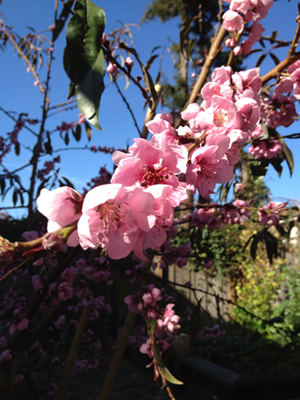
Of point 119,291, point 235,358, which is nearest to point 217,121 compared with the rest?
point 119,291

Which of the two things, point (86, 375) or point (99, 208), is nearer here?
point (99, 208)

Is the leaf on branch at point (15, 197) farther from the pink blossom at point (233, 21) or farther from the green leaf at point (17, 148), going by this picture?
the pink blossom at point (233, 21)

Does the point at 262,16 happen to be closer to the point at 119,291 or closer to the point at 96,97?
the point at 96,97

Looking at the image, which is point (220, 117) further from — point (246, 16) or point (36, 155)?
point (36, 155)

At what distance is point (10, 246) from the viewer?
34 centimetres

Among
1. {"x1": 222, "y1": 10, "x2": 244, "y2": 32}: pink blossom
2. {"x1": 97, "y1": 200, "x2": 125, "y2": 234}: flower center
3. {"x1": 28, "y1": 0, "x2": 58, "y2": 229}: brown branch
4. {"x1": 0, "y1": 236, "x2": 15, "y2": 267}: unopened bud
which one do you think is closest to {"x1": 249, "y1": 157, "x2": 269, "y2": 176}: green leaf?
{"x1": 222, "y1": 10, "x2": 244, "y2": 32}: pink blossom

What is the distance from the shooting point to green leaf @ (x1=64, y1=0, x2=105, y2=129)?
0.51 m

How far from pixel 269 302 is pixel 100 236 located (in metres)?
4.63

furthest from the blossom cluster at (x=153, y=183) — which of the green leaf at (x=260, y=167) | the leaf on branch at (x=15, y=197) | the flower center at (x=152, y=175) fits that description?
the leaf on branch at (x=15, y=197)

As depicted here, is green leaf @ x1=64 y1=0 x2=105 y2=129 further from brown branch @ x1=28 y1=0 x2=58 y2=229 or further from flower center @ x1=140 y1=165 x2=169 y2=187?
brown branch @ x1=28 y1=0 x2=58 y2=229

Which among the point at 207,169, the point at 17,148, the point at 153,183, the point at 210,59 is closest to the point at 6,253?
the point at 153,183

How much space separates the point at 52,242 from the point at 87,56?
1.31 ft

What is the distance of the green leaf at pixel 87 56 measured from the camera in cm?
51

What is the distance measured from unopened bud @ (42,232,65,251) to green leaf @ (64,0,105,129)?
8.8 inches
